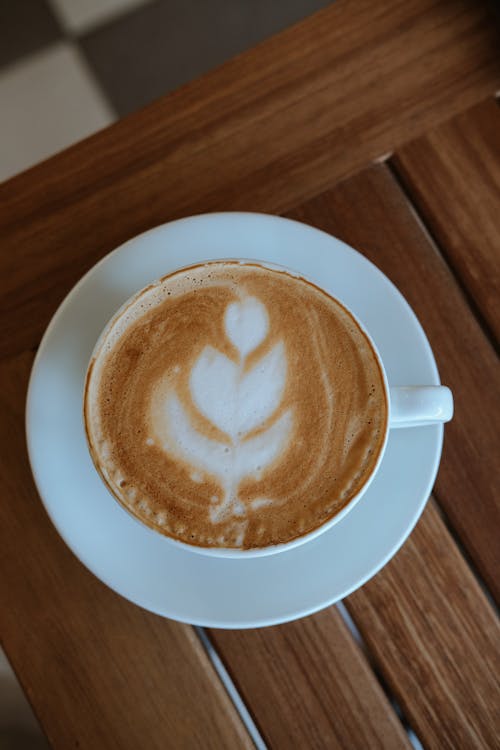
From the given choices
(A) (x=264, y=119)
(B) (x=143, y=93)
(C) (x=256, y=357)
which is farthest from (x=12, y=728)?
(B) (x=143, y=93)

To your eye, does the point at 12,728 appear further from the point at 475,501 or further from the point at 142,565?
the point at 475,501

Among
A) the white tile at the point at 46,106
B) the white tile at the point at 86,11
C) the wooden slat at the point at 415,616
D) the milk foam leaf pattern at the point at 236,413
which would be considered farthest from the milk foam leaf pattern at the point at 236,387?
the white tile at the point at 86,11

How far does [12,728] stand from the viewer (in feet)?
3.42

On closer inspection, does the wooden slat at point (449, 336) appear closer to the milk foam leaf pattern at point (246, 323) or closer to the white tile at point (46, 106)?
the milk foam leaf pattern at point (246, 323)

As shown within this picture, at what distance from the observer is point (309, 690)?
78 centimetres

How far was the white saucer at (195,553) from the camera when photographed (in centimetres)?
74

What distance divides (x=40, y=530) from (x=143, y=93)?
0.96 m

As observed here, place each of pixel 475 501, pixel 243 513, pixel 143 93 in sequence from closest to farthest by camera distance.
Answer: pixel 243 513
pixel 475 501
pixel 143 93

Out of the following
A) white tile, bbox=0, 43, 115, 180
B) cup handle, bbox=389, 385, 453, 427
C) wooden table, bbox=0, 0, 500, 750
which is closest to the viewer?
cup handle, bbox=389, 385, 453, 427

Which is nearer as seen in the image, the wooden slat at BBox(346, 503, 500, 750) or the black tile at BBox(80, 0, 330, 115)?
the wooden slat at BBox(346, 503, 500, 750)

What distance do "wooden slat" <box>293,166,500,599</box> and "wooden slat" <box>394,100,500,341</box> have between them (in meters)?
0.02

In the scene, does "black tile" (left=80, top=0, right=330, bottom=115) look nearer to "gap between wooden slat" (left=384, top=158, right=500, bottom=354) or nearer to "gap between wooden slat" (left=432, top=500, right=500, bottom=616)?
"gap between wooden slat" (left=384, top=158, right=500, bottom=354)

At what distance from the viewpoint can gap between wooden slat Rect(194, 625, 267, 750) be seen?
78cm

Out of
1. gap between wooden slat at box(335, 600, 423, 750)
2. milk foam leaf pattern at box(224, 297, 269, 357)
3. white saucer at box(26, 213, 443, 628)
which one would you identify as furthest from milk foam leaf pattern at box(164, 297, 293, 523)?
gap between wooden slat at box(335, 600, 423, 750)
